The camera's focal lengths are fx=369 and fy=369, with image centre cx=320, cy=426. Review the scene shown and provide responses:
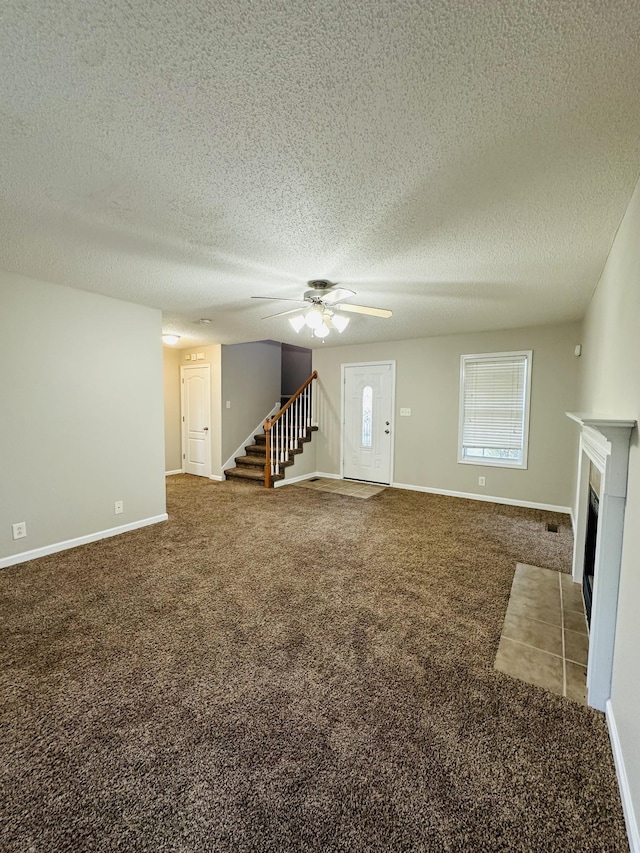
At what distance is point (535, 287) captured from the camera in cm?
324

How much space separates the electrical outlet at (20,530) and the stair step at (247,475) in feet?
11.1

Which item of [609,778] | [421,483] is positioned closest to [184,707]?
[609,778]

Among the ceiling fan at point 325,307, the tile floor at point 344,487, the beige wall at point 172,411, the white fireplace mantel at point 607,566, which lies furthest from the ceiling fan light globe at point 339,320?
the beige wall at point 172,411

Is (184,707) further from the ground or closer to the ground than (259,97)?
closer to the ground

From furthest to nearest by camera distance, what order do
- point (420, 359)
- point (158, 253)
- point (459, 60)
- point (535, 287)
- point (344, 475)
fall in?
point (344, 475) < point (420, 359) < point (535, 287) < point (158, 253) < point (459, 60)

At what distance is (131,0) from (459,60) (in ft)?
3.07

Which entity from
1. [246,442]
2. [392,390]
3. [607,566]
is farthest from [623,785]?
[246,442]

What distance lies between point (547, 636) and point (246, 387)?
19.6ft

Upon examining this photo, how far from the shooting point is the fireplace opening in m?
2.51

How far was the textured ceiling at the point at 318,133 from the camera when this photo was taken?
3.38 ft

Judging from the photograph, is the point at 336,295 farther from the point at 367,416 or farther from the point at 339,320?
the point at 367,416

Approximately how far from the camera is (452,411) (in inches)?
217

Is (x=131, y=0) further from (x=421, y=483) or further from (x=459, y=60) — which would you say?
(x=421, y=483)

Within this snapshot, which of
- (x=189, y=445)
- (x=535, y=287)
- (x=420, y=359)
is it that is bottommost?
(x=189, y=445)
